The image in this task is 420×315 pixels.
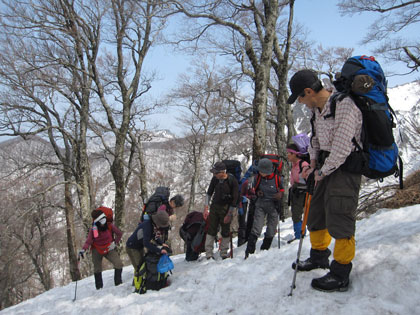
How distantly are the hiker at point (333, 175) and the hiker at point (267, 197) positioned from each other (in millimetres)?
1962

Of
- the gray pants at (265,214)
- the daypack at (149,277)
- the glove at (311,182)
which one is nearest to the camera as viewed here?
the glove at (311,182)

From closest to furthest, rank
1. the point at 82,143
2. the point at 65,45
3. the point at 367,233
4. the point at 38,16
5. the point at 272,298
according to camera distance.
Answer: the point at 272,298 → the point at 367,233 → the point at 38,16 → the point at 65,45 → the point at 82,143

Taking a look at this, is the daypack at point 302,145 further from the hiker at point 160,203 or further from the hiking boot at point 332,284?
the hiker at point 160,203

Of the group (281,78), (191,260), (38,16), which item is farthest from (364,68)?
(38,16)

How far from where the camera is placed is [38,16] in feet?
30.8

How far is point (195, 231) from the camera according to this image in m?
6.11

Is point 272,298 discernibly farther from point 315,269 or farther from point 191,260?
point 191,260

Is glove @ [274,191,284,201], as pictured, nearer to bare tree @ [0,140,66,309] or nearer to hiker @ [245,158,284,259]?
hiker @ [245,158,284,259]

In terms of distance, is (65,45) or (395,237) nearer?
(395,237)

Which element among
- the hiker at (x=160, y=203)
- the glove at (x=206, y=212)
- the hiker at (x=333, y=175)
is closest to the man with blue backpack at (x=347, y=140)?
the hiker at (x=333, y=175)

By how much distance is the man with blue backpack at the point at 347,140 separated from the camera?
2287mm

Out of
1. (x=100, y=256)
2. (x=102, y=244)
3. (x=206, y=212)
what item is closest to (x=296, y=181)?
(x=206, y=212)

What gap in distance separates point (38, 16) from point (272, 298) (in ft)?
37.1

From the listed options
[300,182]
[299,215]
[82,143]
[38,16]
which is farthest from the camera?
[82,143]
